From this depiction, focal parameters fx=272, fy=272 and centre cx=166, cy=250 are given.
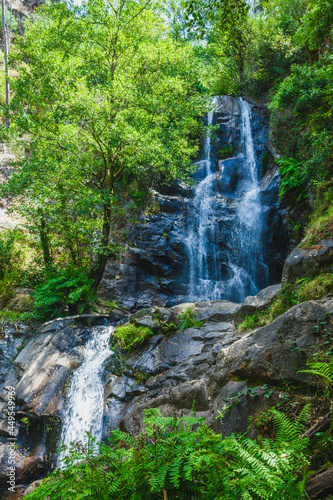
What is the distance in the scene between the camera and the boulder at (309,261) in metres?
4.60

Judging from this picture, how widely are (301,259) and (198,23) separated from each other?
394 centimetres

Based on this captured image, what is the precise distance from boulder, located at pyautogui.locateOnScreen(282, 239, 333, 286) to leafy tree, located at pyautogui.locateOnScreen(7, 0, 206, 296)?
6.06 m

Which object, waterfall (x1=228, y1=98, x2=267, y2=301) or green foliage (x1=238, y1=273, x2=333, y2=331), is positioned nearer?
green foliage (x1=238, y1=273, x2=333, y2=331)

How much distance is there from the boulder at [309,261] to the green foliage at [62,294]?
6388 mm

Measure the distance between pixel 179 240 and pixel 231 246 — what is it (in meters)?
2.33

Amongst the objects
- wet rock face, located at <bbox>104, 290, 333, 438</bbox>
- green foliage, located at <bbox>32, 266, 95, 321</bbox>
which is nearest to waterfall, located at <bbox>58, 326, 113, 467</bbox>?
wet rock face, located at <bbox>104, 290, 333, 438</bbox>

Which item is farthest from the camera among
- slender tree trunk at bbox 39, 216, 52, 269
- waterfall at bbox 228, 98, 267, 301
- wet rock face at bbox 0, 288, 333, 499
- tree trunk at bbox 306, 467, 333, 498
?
waterfall at bbox 228, 98, 267, 301

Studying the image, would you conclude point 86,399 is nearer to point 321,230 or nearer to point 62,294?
point 62,294

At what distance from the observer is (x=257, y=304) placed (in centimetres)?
593

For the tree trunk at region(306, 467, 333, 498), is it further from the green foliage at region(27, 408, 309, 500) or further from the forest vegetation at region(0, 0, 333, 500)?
the forest vegetation at region(0, 0, 333, 500)

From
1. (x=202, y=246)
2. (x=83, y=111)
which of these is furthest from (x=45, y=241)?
(x=202, y=246)

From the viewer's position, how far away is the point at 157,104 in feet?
31.9

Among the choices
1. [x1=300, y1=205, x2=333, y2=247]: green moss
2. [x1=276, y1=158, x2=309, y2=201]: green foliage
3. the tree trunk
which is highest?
[x1=276, y1=158, x2=309, y2=201]: green foliage

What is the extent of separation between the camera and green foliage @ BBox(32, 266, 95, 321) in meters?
8.77
